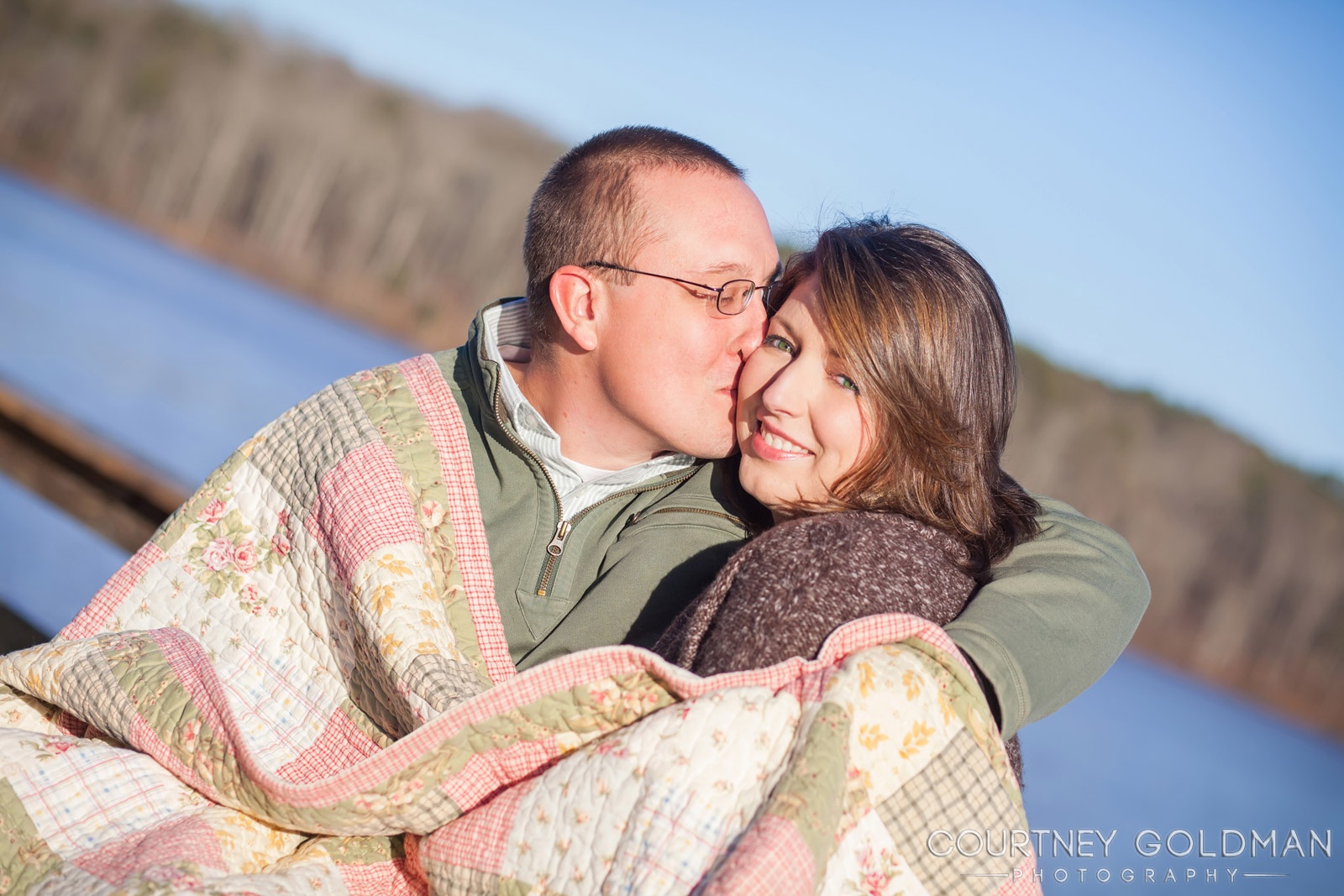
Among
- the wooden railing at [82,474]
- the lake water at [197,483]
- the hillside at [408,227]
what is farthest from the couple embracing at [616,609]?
the hillside at [408,227]

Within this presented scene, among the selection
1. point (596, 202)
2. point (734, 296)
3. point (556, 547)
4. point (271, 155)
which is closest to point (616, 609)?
point (556, 547)

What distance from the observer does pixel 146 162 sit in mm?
38750

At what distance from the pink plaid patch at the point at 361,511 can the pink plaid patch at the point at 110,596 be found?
13.2 inches

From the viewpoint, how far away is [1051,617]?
4.77 feet

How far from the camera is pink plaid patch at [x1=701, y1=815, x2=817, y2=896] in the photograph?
1066 mm

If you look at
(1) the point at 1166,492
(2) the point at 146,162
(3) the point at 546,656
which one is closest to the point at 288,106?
(2) the point at 146,162

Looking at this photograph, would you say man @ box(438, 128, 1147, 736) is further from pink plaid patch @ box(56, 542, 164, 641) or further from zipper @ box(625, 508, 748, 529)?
pink plaid patch @ box(56, 542, 164, 641)

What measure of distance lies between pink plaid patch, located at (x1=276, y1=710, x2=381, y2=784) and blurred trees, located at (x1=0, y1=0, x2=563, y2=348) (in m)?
29.6

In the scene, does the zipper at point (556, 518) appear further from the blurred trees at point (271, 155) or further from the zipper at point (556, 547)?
the blurred trees at point (271, 155)

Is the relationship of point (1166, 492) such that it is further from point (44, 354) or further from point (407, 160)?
point (407, 160)

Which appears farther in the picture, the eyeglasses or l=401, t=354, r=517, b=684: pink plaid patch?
the eyeglasses

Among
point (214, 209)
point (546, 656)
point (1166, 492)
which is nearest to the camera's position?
point (546, 656)

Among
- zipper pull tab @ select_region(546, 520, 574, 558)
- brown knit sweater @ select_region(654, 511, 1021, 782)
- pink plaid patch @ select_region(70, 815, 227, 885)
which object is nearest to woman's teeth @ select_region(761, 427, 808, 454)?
brown knit sweater @ select_region(654, 511, 1021, 782)

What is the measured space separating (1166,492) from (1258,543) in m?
2.47
